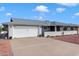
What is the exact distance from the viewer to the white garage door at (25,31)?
84.3 ft

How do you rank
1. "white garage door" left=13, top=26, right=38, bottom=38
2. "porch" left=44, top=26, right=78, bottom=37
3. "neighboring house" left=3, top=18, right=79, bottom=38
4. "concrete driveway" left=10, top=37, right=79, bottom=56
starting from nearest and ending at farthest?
"concrete driveway" left=10, top=37, right=79, bottom=56
"neighboring house" left=3, top=18, right=79, bottom=38
"white garage door" left=13, top=26, right=38, bottom=38
"porch" left=44, top=26, right=78, bottom=37

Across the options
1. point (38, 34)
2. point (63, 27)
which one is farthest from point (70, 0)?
point (63, 27)

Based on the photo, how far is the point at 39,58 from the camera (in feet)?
33.8

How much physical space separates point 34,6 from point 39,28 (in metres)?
4.33

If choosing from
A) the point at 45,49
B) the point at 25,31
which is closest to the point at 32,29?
the point at 25,31

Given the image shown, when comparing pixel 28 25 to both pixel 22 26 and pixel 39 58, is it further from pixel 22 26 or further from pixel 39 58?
pixel 39 58

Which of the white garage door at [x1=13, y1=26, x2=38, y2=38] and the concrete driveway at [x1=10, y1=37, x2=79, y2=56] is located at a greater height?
the white garage door at [x1=13, y1=26, x2=38, y2=38]

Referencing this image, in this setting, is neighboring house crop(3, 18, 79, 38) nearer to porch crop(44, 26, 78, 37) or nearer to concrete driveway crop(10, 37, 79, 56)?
porch crop(44, 26, 78, 37)

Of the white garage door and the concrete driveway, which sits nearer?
the concrete driveway

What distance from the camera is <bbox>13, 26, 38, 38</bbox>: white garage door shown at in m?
25.7

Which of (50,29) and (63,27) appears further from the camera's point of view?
(63,27)

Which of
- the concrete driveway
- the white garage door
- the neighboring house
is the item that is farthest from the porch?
the concrete driveway

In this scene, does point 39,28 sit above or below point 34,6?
below

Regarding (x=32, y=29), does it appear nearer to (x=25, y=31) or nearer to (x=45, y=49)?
(x=25, y=31)
